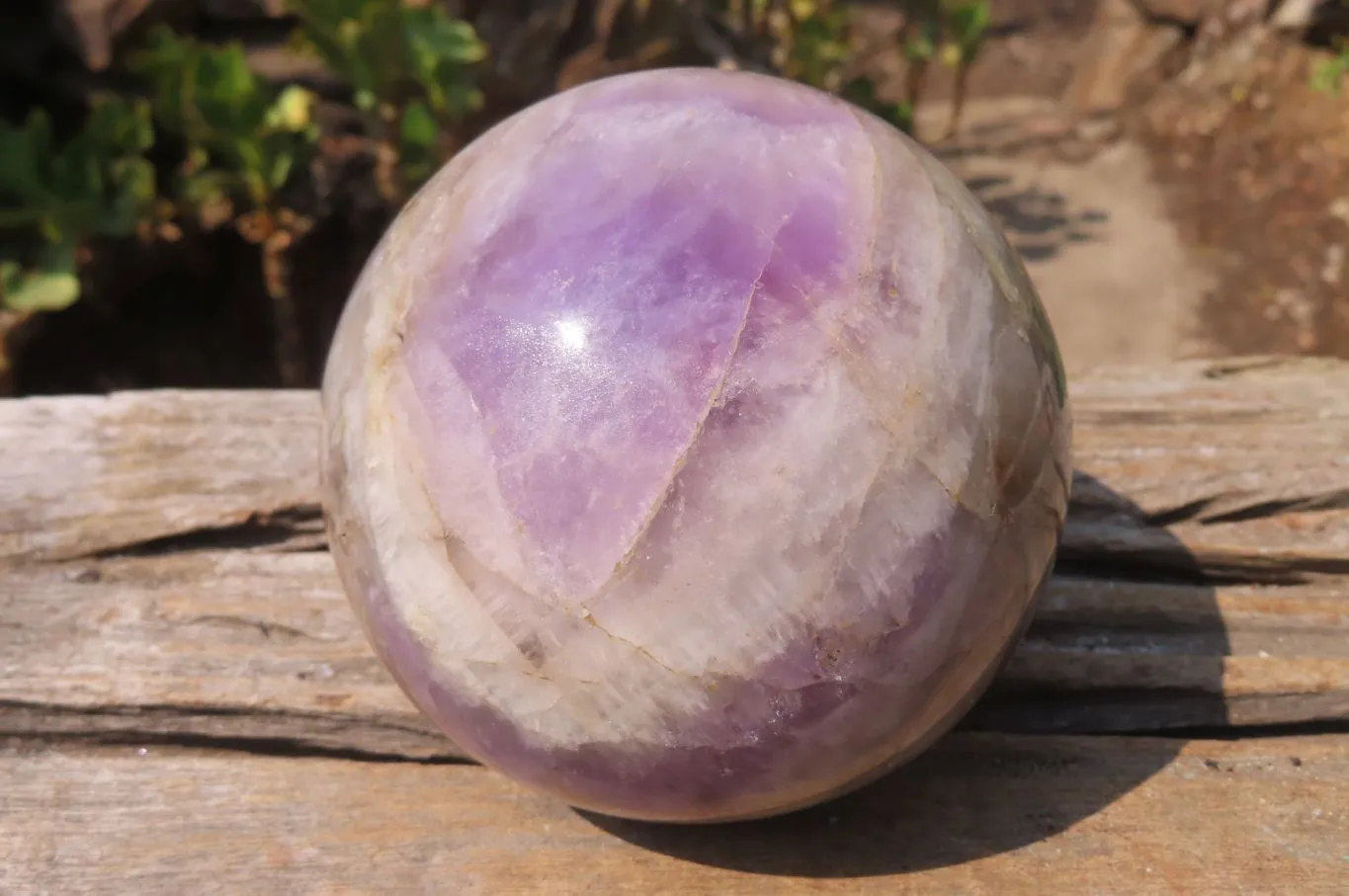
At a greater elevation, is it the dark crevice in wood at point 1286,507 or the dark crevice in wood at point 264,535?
the dark crevice in wood at point 1286,507

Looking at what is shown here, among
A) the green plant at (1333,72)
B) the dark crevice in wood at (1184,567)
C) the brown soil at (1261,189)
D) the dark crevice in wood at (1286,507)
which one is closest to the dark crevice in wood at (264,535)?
the dark crevice in wood at (1184,567)

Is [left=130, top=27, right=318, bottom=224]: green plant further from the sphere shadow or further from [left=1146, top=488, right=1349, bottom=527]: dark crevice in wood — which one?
[left=1146, top=488, right=1349, bottom=527]: dark crevice in wood

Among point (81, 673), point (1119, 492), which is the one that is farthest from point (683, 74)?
point (81, 673)

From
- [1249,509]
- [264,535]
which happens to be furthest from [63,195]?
[1249,509]

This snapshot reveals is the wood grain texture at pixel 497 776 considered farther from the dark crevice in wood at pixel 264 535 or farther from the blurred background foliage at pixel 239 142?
the blurred background foliage at pixel 239 142

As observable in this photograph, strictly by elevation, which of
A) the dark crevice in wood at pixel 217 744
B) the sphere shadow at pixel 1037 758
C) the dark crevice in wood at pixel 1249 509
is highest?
the dark crevice in wood at pixel 1249 509

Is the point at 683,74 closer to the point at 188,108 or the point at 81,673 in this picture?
the point at 81,673

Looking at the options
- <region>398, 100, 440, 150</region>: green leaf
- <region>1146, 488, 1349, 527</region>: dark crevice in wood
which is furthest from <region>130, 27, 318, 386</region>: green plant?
<region>1146, 488, 1349, 527</region>: dark crevice in wood
